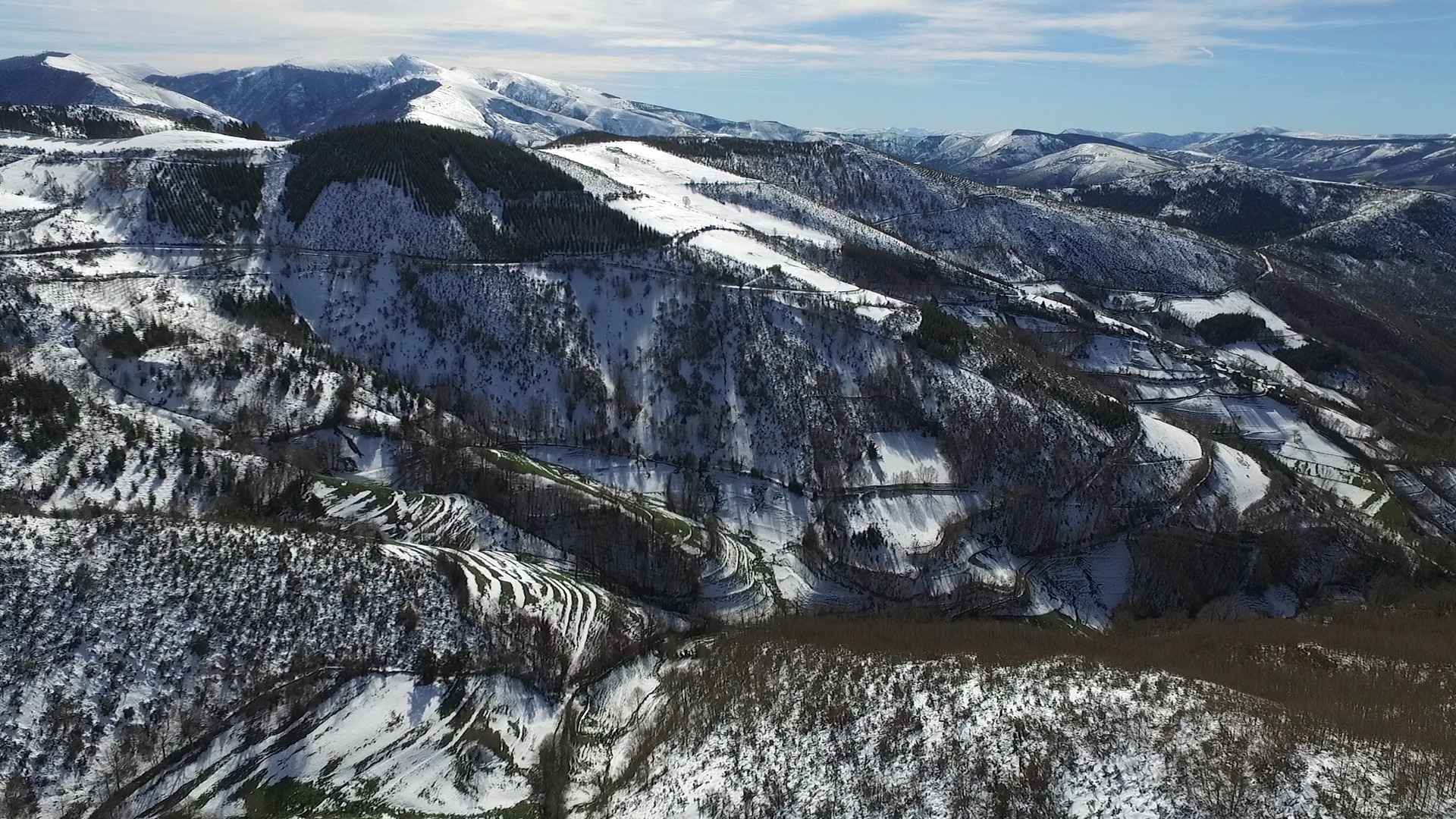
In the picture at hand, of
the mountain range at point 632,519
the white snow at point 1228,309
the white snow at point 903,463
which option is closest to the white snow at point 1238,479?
the mountain range at point 632,519

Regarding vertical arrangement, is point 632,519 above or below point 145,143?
below

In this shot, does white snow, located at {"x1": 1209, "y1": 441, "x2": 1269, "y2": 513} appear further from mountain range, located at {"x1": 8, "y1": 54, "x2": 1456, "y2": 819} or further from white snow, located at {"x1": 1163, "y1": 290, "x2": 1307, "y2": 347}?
white snow, located at {"x1": 1163, "y1": 290, "x2": 1307, "y2": 347}

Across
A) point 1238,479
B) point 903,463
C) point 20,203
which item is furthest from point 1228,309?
point 20,203

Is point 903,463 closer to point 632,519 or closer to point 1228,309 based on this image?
point 632,519

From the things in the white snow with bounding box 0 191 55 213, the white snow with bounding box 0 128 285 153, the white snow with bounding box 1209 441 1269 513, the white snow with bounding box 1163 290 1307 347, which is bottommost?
the white snow with bounding box 1209 441 1269 513

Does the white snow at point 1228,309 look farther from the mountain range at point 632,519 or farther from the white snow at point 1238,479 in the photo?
the white snow at point 1238,479

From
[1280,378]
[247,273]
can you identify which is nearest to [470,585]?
[247,273]

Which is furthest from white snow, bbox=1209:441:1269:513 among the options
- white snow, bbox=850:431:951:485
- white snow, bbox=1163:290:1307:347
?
white snow, bbox=1163:290:1307:347

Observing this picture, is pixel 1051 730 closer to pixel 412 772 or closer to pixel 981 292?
pixel 412 772
